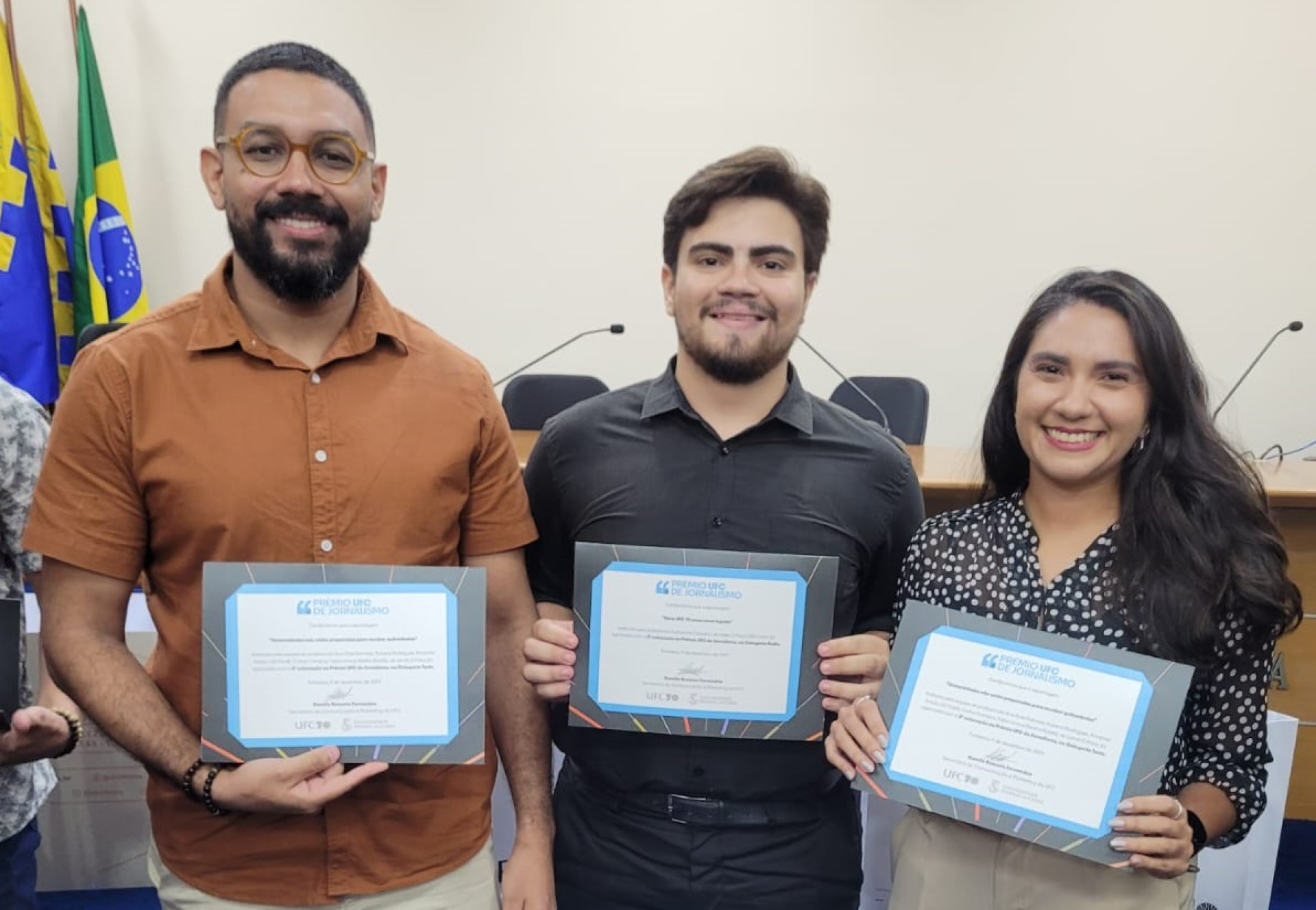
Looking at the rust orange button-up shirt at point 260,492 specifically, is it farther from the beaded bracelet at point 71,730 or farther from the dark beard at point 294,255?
the beaded bracelet at point 71,730

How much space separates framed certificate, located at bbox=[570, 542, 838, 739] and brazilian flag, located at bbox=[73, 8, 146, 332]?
436 centimetres

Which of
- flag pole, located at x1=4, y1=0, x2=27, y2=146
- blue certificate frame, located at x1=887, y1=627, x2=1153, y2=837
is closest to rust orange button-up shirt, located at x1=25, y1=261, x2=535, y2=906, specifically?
blue certificate frame, located at x1=887, y1=627, x2=1153, y2=837

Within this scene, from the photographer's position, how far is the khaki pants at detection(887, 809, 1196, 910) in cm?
129

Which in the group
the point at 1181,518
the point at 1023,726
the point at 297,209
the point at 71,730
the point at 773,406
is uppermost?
the point at 297,209

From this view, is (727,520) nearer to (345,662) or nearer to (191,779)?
(345,662)

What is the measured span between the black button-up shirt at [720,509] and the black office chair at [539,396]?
8.20ft

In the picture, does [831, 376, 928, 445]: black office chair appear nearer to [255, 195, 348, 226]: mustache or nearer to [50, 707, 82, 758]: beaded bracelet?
[255, 195, 348, 226]: mustache

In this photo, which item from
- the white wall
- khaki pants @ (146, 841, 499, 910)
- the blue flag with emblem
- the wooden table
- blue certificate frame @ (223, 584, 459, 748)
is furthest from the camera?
the white wall

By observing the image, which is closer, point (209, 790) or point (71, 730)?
point (209, 790)

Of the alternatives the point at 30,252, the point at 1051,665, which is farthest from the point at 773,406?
the point at 30,252

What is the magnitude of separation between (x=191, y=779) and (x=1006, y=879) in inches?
47.9

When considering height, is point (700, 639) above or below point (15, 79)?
below

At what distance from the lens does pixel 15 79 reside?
14.5 ft

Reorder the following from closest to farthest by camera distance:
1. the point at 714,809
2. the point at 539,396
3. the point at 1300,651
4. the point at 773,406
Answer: the point at 714,809 < the point at 773,406 < the point at 1300,651 < the point at 539,396
